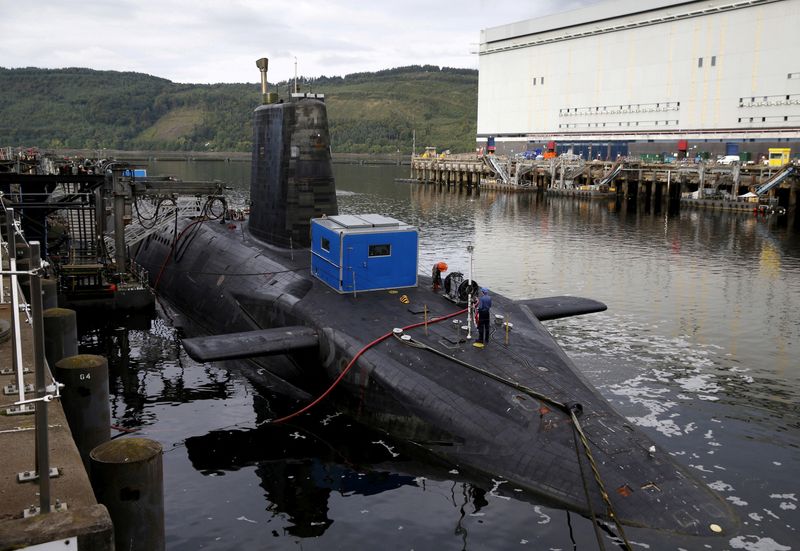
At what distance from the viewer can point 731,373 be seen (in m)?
23.4

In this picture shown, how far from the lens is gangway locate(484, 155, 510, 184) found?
103 metres

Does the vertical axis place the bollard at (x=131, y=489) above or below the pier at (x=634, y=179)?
below

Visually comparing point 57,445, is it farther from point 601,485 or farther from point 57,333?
point 601,485

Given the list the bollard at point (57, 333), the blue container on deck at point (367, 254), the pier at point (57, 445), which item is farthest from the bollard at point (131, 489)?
the blue container on deck at point (367, 254)

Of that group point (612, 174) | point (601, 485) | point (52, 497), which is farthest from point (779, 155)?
point (52, 497)

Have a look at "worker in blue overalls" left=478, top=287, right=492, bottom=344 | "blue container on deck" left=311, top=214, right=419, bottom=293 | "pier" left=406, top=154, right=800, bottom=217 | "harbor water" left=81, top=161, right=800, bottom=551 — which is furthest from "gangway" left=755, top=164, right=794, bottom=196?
"worker in blue overalls" left=478, top=287, right=492, bottom=344

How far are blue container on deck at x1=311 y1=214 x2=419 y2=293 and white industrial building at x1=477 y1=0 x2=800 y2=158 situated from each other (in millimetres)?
77001

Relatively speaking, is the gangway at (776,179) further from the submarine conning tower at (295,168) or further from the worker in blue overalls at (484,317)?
the worker in blue overalls at (484,317)

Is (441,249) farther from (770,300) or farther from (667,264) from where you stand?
(770,300)

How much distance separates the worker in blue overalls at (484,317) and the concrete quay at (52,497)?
10.2 meters

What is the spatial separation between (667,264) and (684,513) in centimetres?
3330

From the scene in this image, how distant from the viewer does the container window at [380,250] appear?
69.7 feet

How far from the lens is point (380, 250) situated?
21.3m

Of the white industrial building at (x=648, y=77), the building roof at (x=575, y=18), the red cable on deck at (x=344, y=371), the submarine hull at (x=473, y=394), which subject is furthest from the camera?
the building roof at (x=575, y=18)
